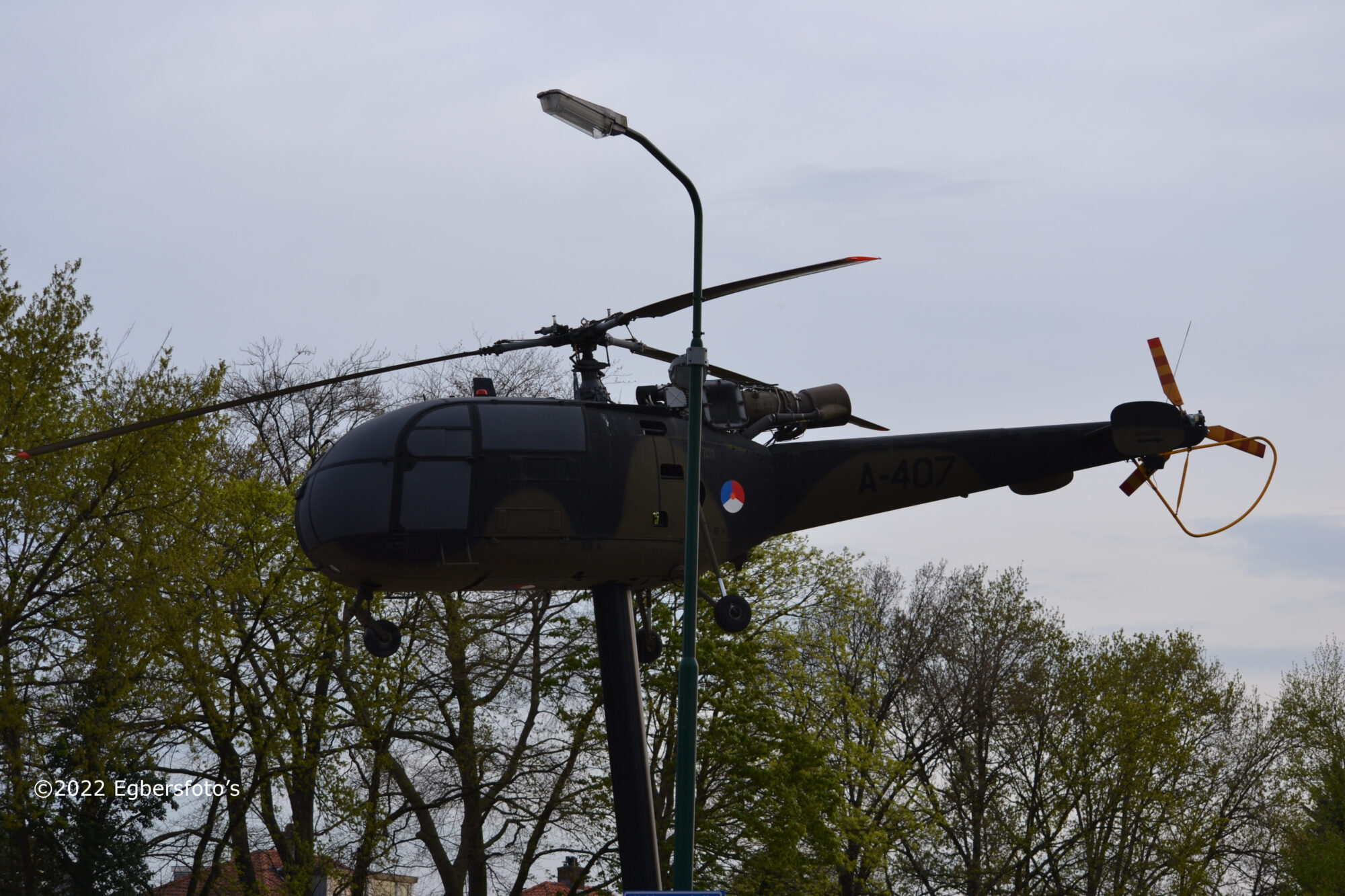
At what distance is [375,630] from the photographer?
1470 centimetres

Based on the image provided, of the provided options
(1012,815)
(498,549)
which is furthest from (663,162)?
(1012,815)

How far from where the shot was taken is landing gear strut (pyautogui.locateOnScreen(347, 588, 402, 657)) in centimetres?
1454

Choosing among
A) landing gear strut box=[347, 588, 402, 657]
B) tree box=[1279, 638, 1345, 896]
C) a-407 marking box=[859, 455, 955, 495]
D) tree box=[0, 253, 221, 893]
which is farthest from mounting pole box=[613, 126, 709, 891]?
tree box=[1279, 638, 1345, 896]

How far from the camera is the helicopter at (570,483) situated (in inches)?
552

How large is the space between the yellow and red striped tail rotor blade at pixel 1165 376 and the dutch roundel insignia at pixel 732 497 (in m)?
6.49

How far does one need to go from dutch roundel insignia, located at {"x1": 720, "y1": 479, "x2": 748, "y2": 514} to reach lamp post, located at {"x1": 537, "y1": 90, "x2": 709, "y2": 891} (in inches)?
157

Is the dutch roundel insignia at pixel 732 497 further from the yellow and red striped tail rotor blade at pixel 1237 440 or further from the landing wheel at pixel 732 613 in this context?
the yellow and red striped tail rotor blade at pixel 1237 440

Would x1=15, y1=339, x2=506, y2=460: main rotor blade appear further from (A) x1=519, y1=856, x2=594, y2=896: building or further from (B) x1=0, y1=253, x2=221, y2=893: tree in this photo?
(A) x1=519, y1=856, x2=594, y2=896: building

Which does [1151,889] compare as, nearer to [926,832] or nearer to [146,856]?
[926,832]

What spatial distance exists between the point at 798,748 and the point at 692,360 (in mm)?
17375

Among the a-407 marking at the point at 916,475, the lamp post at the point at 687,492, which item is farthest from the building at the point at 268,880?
the lamp post at the point at 687,492

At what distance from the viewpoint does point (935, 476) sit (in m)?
17.8

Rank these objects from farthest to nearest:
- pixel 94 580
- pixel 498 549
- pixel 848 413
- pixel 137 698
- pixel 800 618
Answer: pixel 800 618
pixel 137 698
pixel 94 580
pixel 848 413
pixel 498 549

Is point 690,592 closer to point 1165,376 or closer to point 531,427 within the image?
point 531,427
